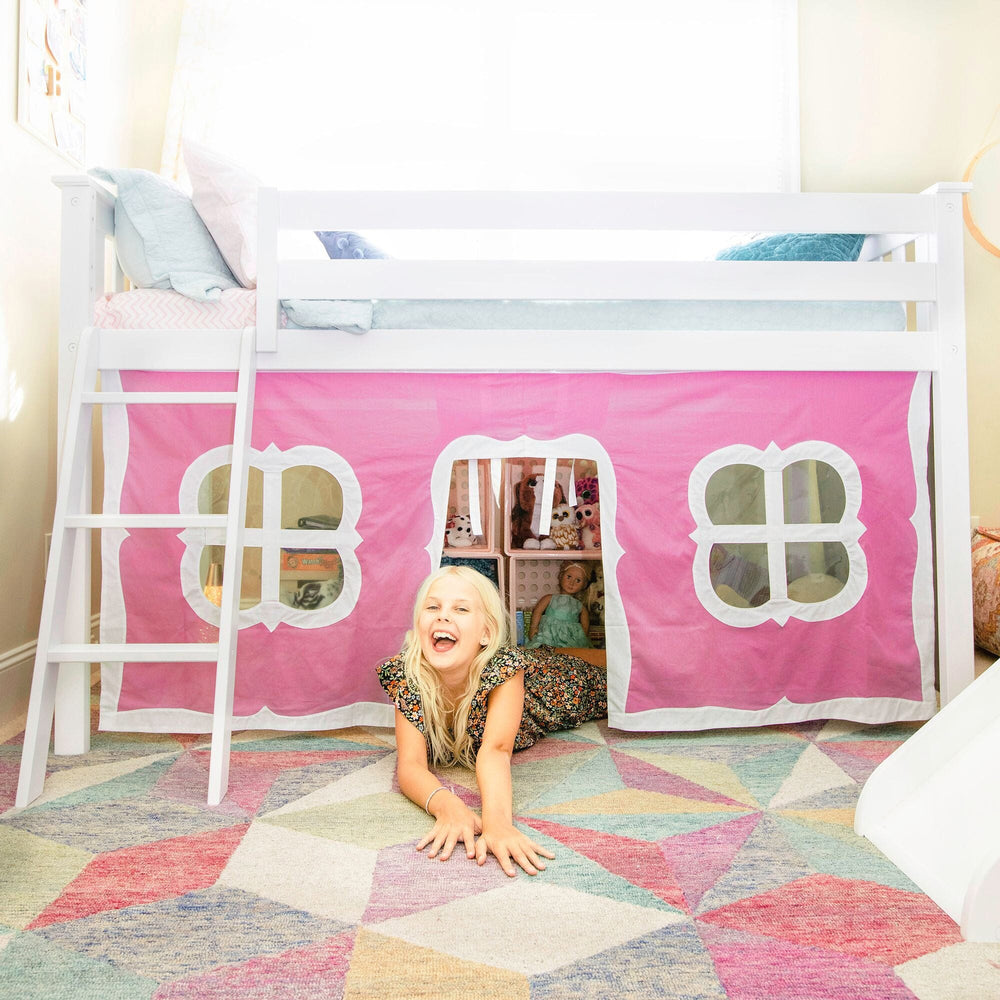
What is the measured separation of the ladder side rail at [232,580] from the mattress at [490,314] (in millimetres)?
150

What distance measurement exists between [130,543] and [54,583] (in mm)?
313

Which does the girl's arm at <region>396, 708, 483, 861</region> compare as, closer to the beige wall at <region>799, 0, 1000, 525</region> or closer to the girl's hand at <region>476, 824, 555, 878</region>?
the girl's hand at <region>476, 824, 555, 878</region>

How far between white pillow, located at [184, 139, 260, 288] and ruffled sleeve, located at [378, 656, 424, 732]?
107 cm

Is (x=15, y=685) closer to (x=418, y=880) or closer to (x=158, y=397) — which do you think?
(x=158, y=397)

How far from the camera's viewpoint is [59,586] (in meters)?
1.97

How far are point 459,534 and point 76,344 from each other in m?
1.58

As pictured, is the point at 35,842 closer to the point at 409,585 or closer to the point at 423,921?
the point at 423,921

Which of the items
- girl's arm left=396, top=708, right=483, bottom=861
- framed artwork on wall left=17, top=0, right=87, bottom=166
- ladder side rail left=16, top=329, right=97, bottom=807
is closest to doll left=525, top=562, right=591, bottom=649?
girl's arm left=396, top=708, right=483, bottom=861

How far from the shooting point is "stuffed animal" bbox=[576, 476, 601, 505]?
3430mm

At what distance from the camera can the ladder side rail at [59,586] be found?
73.0 inches

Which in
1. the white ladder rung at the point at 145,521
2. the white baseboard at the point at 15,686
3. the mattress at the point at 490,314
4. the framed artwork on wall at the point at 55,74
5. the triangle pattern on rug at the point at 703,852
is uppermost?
the framed artwork on wall at the point at 55,74

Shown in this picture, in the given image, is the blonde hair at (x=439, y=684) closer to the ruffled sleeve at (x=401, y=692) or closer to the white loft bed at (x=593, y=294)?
the ruffled sleeve at (x=401, y=692)

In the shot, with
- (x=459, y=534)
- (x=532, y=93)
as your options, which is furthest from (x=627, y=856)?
(x=532, y=93)

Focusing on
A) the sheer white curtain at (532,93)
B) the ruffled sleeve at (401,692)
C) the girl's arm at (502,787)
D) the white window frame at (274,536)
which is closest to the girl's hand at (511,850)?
the girl's arm at (502,787)
